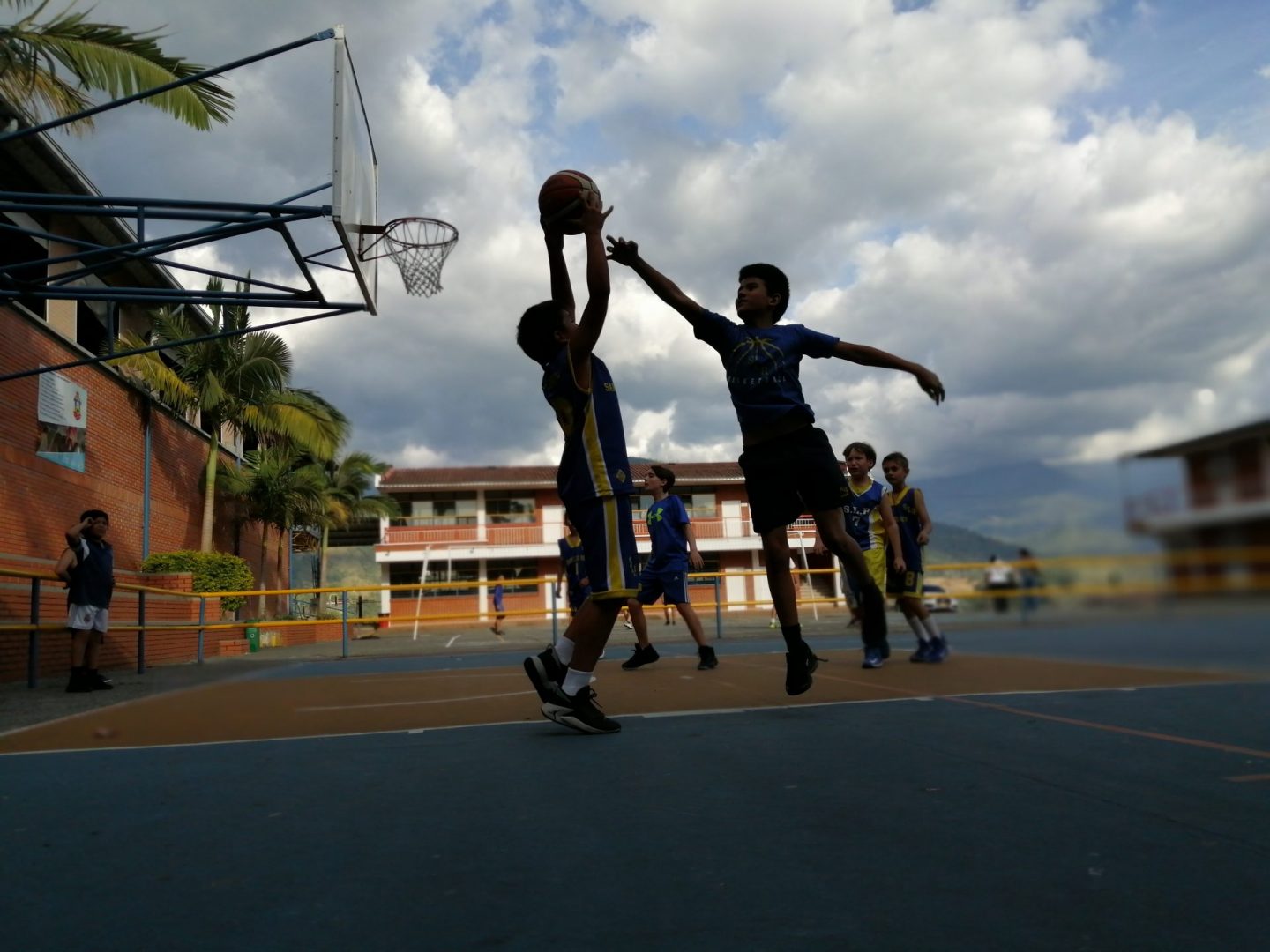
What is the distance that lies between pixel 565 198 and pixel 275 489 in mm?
21738

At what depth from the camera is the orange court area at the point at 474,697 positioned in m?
4.08

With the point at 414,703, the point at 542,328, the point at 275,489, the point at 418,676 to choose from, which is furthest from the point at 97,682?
the point at 275,489

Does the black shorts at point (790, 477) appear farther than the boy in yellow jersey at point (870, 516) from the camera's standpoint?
No

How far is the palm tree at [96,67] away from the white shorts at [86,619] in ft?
16.0

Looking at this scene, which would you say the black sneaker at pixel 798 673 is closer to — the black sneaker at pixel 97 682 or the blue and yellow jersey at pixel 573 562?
the blue and yellow jersey at pixel 573 562

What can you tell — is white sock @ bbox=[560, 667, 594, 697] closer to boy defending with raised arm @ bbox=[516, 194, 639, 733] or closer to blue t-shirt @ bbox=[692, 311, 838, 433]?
boy defending with raised arm @ bbox=[516, 194, 639, 733]

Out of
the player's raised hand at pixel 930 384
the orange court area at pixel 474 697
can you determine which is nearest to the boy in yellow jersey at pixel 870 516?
the orange court area at pixel 474 697

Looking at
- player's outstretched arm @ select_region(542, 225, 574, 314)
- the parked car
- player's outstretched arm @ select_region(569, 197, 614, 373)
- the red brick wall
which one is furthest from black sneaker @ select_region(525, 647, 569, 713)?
the red brick wall

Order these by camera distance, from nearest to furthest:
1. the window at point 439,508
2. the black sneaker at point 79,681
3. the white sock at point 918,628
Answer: the white sock at point 918,628
the black sneaker at point 79,681
the window at point 439,508

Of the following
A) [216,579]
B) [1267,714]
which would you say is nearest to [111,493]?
[216,579]

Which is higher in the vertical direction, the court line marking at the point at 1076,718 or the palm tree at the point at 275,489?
the palm tree at the point at 275,489

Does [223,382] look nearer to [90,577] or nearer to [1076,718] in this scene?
[90,577]

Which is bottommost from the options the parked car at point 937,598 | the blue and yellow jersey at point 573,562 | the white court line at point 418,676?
the white court line at point 418,676

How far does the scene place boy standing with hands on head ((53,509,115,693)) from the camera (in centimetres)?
810
